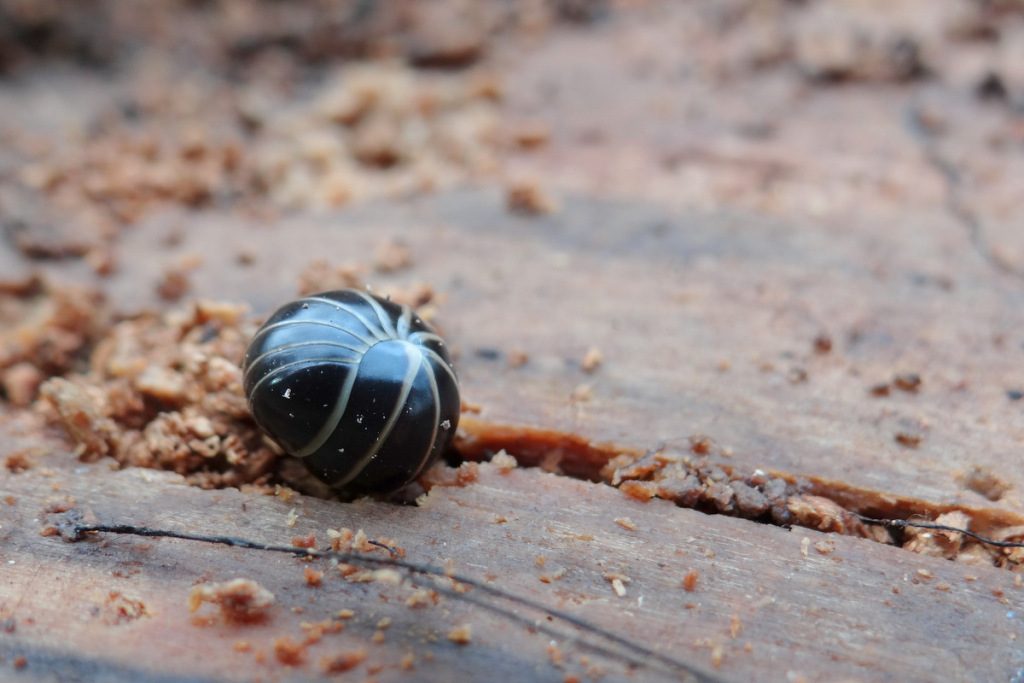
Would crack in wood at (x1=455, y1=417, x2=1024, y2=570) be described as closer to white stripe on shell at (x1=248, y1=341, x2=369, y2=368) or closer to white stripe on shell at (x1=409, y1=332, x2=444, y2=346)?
white stripe on shell at (x1=409, y1=332, x2=444, y2=346)

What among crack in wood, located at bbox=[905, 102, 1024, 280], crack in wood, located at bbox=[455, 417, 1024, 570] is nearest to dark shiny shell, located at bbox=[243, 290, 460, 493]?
crack in wood, located at bbox=[455, 417, 1024, 570]

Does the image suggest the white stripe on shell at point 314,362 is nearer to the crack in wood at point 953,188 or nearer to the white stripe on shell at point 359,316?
the white stripe on shell at point 359,316

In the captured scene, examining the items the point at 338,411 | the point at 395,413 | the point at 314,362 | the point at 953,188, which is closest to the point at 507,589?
the point at 395,413

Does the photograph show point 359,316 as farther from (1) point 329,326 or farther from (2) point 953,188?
(2) point 953,188

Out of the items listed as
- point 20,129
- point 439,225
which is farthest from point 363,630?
point 20,129

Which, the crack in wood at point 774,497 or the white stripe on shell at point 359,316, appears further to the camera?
the crack in wood at point 774,497

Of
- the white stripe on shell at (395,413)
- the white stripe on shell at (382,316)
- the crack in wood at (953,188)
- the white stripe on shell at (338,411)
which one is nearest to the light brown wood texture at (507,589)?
the white stripe on shell at (395,413)

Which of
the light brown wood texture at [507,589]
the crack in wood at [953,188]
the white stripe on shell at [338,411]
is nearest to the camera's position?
the light brown wood texture at [507,589]
